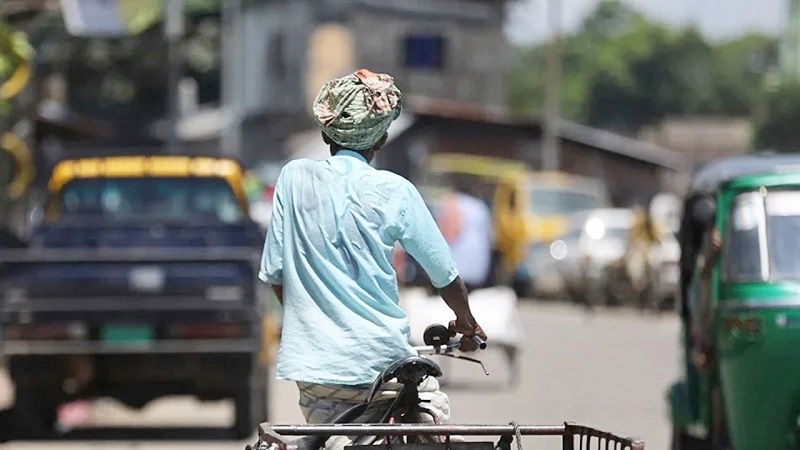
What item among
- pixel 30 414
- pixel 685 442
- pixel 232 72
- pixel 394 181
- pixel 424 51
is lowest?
pixel 685 442

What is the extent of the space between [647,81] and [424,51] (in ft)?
159

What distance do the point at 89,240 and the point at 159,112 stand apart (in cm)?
5623

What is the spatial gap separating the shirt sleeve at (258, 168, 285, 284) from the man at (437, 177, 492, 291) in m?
10.2

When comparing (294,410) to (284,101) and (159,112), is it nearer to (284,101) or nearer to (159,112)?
(284,101)

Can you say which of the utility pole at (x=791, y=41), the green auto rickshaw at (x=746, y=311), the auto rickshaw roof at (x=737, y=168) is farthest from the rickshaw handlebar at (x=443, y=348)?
the utility pole at (x=791, y=41)

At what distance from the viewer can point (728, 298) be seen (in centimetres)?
930

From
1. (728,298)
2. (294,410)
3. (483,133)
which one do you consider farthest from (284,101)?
(728,298)

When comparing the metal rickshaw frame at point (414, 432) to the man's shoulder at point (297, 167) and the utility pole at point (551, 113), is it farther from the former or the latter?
the utility pole at point (551, 113)

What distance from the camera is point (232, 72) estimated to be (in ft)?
210

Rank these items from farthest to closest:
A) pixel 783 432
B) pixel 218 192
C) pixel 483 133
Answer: pixel 483 133
pixel 218 192
pixel 783 432

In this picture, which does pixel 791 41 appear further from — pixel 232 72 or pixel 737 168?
pixel 737 168

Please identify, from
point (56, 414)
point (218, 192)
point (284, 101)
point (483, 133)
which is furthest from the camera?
point (284, 101)

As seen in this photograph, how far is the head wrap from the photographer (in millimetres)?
5914

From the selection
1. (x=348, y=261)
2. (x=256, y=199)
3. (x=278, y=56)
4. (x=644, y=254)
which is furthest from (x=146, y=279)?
(x=278, y=56)
